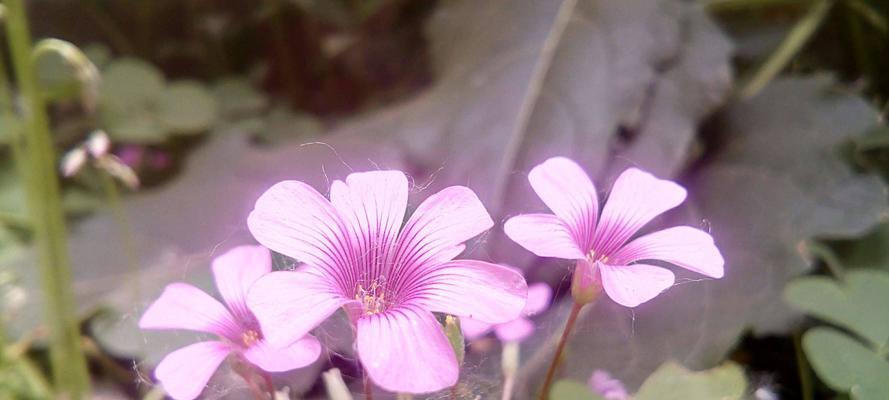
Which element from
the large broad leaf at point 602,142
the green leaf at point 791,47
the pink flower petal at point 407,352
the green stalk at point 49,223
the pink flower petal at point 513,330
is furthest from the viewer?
the green leaf at point 791,47

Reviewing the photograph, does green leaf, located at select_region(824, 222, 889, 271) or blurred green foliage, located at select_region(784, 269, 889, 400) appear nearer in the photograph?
blurred green foliage, located at select_region(784, 269, 889, 400)

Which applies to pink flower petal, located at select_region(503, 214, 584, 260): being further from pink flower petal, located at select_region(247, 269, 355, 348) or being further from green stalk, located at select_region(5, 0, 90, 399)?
green stalk, located at select_region(5, 0, 90, 399)

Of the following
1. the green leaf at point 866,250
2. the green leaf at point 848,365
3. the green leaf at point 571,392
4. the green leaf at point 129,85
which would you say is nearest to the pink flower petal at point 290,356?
the green leaf at point 571,392

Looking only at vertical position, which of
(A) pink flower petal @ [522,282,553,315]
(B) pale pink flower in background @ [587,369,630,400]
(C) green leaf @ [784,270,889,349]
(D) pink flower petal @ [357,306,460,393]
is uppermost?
(D) pink flower petal @ [357,306,460,393]

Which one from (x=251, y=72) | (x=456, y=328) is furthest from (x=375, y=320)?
(x=251, y=72)

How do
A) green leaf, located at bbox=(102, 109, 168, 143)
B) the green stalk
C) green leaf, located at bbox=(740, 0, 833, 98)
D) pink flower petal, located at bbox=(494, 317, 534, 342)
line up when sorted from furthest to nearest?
green leaf, located at bbox=(102, 109, 168, 143)
green leaf, located at bbox=(740, 0, 833, 98)
the green stalk
pink flower petal, located at bbox=(494, 317, 534, 342)


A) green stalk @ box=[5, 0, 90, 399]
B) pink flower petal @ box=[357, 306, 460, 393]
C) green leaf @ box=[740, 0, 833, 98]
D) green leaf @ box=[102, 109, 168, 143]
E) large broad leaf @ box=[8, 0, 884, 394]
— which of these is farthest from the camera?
green leaf @ box=[102, 109, 168, 143]

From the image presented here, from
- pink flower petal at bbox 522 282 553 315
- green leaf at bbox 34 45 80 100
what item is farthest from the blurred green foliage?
green leaf at bbox 34 45 80 100

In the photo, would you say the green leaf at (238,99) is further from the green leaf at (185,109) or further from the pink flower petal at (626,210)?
the pink flower petal at (626,210)

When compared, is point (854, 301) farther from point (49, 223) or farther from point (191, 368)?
point (49, 223)
